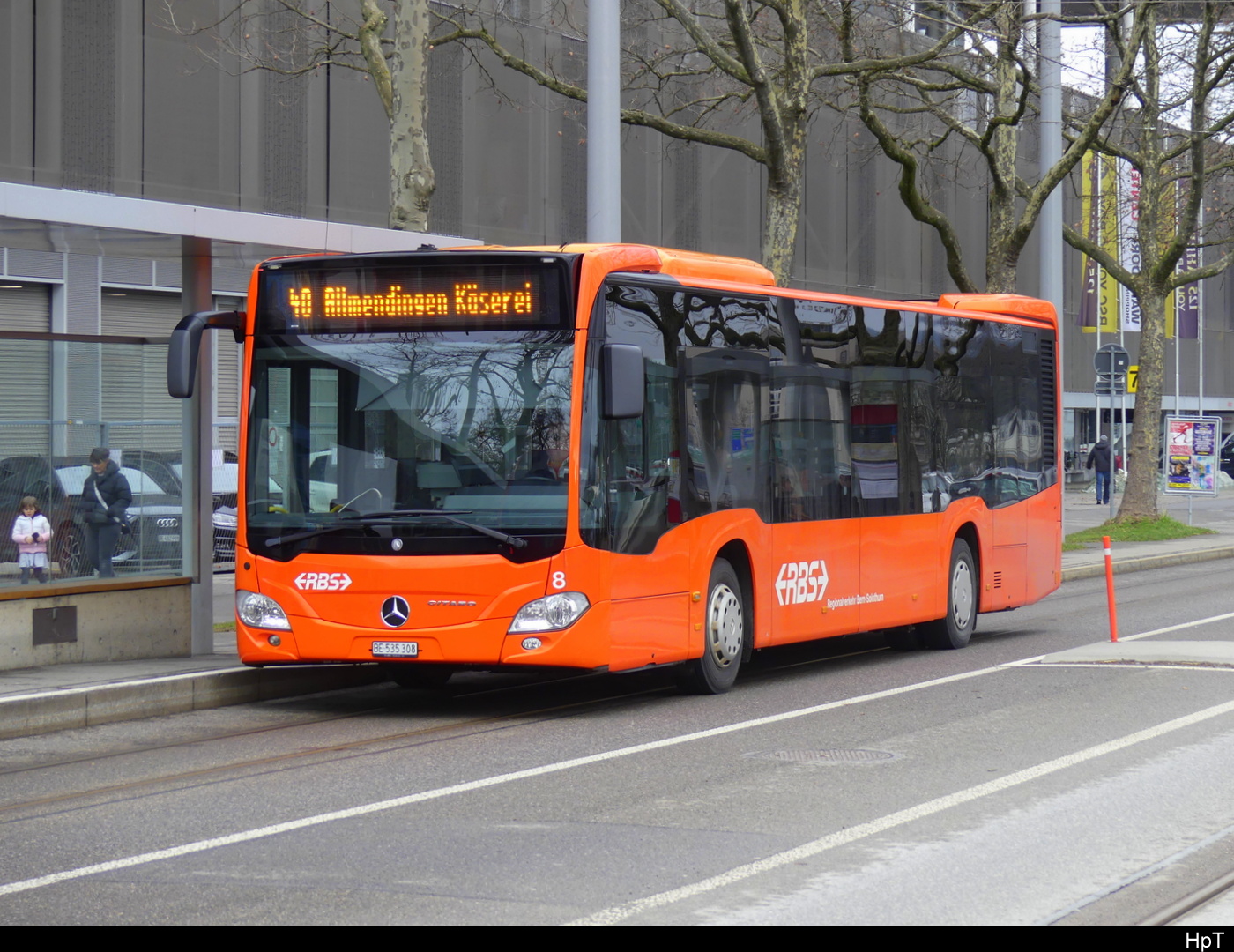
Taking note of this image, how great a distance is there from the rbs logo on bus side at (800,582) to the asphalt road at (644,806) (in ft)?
2.17

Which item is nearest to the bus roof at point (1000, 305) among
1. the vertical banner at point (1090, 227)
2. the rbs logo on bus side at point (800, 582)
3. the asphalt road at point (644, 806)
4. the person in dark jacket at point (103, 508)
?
the rbs logo on bus side at point (800, 582)

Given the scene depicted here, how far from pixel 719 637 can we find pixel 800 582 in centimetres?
110

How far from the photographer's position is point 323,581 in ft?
35.9

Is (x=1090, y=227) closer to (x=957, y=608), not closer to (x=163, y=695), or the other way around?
(x=957, y=608)

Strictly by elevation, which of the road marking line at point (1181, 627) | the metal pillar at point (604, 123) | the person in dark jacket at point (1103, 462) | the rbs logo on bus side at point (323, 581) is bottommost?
the road marking line at point (1181, 627)

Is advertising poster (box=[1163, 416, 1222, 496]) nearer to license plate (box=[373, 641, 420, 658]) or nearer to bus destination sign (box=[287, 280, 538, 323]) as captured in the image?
bus destination sign (box=[287, 280, 538, 323])

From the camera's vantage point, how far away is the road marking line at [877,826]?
19.2 ft

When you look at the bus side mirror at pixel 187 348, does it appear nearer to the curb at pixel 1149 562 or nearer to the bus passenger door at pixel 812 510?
the bus passenger door at pixel 812 510

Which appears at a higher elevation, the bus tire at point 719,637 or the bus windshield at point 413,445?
the bus windshield at point 413,445

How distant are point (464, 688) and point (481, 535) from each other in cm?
257

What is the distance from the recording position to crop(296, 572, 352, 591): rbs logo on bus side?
10.9m

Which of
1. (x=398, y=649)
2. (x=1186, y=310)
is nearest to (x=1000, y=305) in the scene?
(x=398, y=649)

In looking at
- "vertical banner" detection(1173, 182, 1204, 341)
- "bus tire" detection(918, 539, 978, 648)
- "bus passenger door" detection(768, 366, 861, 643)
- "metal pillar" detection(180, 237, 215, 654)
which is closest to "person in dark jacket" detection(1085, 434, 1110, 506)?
"vertical banner" detection(1173, 182, 1204, 341)

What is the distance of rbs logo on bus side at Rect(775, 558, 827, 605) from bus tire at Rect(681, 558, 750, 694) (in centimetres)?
44
